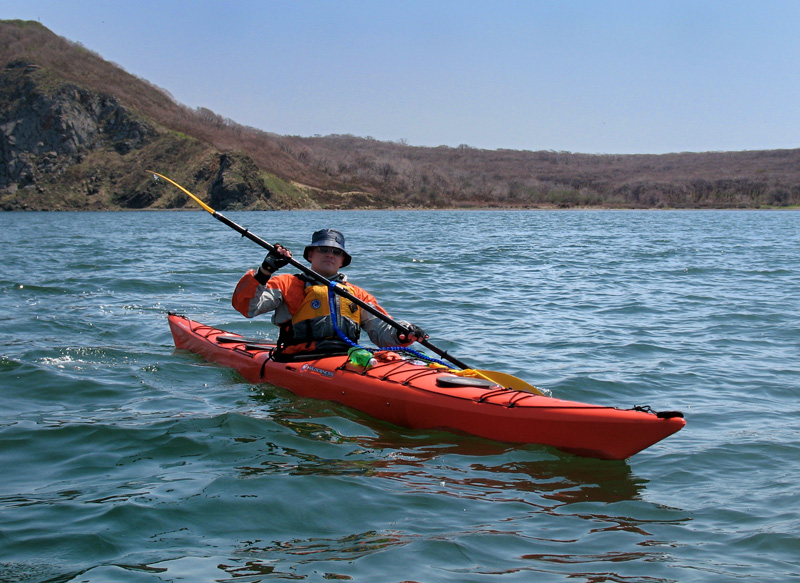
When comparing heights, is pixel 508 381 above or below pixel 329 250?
below

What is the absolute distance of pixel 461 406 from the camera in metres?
5.09

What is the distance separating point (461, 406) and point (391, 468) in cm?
83

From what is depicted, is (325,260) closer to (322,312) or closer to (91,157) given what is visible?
(322,312)

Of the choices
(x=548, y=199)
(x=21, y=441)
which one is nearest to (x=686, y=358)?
(x=21, y=441)

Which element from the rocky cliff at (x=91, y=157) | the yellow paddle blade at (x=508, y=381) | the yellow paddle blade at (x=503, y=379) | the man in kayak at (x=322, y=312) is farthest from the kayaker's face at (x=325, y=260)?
the rocky cliff at (x=91, y=157)

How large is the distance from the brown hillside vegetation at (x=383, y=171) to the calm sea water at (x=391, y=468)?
51.8 m

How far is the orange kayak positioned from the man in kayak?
0.20m

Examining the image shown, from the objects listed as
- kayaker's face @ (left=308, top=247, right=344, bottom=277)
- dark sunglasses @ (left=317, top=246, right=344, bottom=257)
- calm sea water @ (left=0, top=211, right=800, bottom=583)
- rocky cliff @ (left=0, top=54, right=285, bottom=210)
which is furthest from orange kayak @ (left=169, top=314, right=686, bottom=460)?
rocky cliff @ (left=0, top=54, right=285, bottom=210)

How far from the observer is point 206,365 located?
7371 mm

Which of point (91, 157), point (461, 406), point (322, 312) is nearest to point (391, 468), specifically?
point (461, 406)

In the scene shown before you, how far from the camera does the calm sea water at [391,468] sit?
3.29 metres

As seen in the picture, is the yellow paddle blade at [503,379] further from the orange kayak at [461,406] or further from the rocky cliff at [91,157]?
the rocky cliff at [91,157]

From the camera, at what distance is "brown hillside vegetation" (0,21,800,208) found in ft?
204

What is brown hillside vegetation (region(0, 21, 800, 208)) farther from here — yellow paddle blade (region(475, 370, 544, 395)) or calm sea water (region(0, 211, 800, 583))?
yellow paddle blade (region(475, 370, 544, 395))
